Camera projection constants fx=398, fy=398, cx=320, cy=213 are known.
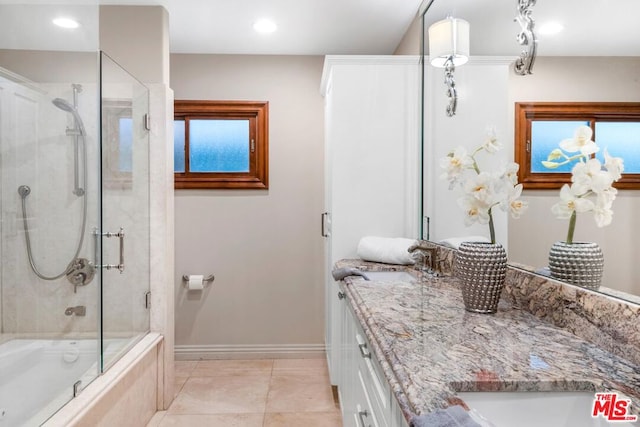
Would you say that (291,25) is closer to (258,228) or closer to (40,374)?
(258,228)

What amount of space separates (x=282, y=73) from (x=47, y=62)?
5.64ft

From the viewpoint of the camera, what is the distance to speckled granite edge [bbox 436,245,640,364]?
0.88 m

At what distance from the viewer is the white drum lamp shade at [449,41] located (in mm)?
1711

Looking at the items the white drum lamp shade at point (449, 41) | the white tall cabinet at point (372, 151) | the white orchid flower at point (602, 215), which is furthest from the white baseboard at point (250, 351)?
the white orchid flower at point (602, 215)

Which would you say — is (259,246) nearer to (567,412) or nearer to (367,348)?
(367,348)

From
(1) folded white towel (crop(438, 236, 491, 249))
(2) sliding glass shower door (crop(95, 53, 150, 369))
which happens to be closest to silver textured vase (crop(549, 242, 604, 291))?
(1) folded white towel (crop(438, 236, 491, 249))

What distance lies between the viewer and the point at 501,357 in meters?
0.89

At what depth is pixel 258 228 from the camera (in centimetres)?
327

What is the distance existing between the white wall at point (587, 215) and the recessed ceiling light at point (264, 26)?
1920mm

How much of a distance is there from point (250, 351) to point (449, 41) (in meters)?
2.69

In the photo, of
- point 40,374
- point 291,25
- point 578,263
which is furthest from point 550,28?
point 40,374

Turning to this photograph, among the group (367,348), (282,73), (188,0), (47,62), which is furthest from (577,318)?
(282,73)

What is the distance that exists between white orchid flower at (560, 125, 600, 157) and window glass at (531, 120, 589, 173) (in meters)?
0.01

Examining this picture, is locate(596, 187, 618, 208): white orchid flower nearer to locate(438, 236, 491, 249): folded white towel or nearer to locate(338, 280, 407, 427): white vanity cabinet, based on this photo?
locate(438, 236, 491, 249): folded white towel
